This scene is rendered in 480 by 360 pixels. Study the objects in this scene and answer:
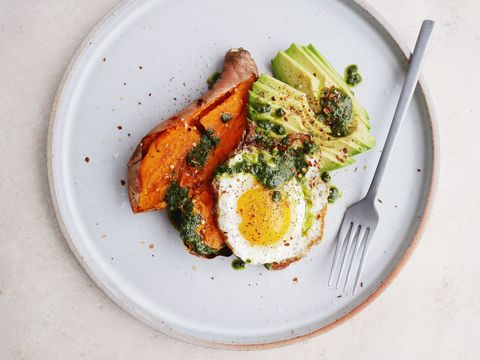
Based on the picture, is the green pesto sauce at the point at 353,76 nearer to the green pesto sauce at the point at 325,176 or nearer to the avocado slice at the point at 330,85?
the avocado slice at the point at 330,85

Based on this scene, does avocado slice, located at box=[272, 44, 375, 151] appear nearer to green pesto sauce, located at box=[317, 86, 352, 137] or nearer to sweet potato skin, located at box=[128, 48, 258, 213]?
green pesto sauce, located at box=[317, 86, 352, 137]

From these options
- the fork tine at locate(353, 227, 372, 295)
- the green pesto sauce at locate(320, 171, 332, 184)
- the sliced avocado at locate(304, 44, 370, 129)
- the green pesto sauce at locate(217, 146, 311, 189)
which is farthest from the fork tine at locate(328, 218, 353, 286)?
the sliced avocado at locate(304, 44, 370, 129)

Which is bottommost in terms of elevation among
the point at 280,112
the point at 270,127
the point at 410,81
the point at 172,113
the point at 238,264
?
the point at 238,264

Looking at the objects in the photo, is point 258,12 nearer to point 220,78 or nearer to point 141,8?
point 220,78

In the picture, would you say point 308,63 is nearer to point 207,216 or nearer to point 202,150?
point 202,150

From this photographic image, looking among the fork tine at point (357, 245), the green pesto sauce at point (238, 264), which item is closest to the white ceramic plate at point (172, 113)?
the green pesto sauce at point (238, 264)

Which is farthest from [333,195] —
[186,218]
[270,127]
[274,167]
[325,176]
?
[186,218]

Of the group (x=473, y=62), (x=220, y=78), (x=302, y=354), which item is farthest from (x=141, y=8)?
(x=302, y=354)
